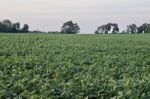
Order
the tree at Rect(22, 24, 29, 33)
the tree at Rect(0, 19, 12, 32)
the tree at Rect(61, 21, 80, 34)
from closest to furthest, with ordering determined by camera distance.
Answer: the tree at Rect(0, 19, 12, 32) → the tree at Rect(22, 24, 29, 33) → the tree at Rect(61, 21, 80, 34)

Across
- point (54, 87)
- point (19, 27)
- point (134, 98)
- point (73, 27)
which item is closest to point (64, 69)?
point (54, 87)

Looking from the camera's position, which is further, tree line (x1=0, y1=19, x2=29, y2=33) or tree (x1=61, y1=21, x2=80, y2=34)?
tree (x1=61, y1=21, x2=80, y2=34)

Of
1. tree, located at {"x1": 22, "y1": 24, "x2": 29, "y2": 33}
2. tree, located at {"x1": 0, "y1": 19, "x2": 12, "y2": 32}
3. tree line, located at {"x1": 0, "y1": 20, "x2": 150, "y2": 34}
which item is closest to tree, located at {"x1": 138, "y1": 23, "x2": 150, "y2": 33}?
tree line, located at {"x1": 0, "y1": 20, "x2": 150, "y2": 34}

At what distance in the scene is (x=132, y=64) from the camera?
14.7 m

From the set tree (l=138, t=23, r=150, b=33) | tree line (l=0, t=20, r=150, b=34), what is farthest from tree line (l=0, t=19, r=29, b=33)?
tree (l=138, t=23, r=150, b=33)

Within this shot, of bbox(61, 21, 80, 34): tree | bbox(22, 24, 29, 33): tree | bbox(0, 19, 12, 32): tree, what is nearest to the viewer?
bbox(0, 19, 12, 32): tree

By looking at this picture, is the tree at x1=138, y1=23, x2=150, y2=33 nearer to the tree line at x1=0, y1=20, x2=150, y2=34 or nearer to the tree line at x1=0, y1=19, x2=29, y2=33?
the tree line at x1=0, y1=20, x2=150, y2=34

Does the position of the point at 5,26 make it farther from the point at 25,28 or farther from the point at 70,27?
the point at 70,27

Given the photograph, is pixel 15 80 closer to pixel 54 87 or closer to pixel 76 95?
pixel 54 87

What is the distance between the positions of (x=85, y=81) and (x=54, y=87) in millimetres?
847

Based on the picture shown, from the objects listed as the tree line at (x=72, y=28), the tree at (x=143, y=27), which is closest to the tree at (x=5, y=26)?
the tree line at (x=72, y=28)

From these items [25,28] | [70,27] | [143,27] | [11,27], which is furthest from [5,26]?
[143,27]

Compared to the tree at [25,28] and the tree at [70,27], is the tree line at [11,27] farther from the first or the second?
the tree at [70,27]

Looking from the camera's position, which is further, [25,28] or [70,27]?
[70,27]
